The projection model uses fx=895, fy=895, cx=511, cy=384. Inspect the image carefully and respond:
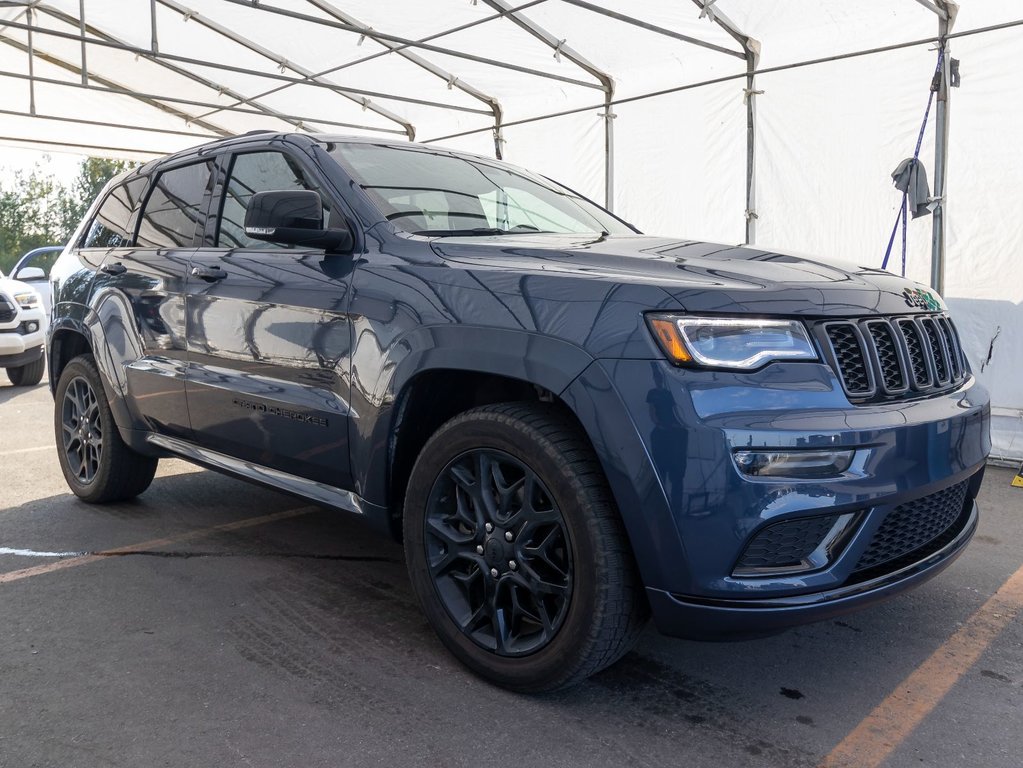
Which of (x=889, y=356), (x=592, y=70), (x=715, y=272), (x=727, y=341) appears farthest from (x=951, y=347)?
(x=592, y=70)

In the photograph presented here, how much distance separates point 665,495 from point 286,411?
1521mm

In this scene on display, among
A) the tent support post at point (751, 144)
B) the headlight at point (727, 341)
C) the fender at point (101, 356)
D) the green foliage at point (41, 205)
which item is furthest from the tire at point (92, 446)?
the green foliage at point (41, 205)

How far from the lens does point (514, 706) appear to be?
2.48 metres

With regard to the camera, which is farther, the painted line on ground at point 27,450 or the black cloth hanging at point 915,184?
the black cloth hanging at point 915,184

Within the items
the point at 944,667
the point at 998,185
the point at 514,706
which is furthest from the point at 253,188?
the point at 998,185

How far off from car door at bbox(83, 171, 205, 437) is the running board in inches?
2.6

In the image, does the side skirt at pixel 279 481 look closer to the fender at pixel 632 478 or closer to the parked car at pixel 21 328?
the fender at pixel 632 478

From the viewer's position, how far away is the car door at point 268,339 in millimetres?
2945

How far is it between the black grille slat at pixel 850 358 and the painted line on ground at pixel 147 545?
226 cm

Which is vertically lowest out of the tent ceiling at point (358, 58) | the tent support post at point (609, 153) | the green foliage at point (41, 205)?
the tent support post at point (609, 153)

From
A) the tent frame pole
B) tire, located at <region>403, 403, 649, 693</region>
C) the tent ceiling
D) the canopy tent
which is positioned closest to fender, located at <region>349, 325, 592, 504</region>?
tire, located at <region>403, 403, 649, 693</region>

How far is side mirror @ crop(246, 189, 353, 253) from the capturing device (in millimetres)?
2850

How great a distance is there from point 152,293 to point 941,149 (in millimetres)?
5594

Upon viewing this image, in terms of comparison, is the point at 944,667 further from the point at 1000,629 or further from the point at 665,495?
the point at 665,495
